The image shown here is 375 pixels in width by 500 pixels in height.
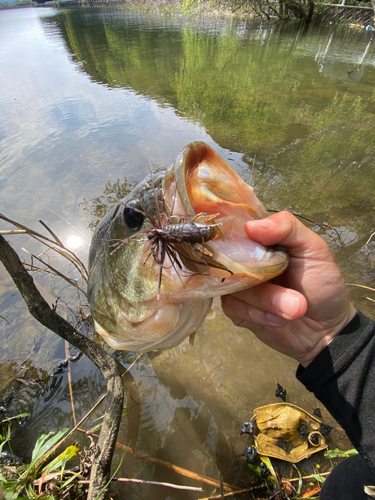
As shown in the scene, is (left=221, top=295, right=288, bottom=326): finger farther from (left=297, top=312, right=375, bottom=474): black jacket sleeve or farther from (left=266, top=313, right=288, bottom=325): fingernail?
(left=297, top=312, right=375, bottom=474): black jacket sleeve

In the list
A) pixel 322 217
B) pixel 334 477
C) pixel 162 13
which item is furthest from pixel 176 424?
pixel 162 13

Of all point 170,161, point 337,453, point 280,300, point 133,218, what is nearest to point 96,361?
point 133,218

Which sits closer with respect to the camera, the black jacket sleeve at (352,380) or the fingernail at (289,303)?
the fingernail at (289,303)

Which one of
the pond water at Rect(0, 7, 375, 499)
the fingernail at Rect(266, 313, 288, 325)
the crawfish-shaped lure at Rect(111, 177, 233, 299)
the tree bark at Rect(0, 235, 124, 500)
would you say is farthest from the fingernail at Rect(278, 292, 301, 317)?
the tree bark at Rect(0, 235, 124, 500)

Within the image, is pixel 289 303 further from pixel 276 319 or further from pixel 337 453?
pixel 337 453

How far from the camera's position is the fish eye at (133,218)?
50.6 inches

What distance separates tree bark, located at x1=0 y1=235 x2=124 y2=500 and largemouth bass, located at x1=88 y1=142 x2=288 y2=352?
26.6 inches

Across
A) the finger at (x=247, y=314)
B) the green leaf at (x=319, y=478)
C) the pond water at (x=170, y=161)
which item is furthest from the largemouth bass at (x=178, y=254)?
the green leaf at (x=319, y=478)

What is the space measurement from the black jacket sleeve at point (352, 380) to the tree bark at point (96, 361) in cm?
134

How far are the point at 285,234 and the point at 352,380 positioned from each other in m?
0.90

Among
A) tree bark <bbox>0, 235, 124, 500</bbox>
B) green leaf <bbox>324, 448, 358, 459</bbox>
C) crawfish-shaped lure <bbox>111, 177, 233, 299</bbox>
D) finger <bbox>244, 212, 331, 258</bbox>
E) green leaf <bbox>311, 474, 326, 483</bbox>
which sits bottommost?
green leaf <bbox>324, 448, 358, 459</bbox>

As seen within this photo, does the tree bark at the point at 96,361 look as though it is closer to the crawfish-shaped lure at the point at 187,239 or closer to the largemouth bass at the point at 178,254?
the largemouth bass at the point at 178,254

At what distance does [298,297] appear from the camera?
123 centimetres

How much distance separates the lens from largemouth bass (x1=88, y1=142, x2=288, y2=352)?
3.12ft
